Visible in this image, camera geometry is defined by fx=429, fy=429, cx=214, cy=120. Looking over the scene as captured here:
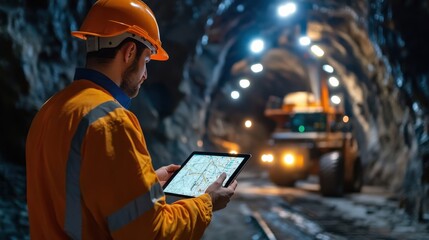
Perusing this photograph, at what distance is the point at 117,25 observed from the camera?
71.8 inches

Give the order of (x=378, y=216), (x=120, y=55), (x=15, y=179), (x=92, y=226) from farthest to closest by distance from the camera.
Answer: (x=378, y=216) → (x=15, y=179) → (x=120, y=55) → (x=92, y=226)

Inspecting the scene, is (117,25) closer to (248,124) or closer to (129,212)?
(129,212)

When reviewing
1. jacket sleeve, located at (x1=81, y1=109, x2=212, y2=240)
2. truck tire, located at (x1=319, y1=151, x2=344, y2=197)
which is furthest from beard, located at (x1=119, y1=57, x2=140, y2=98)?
truck tire, located at (x1=319, y1=151, x2=344, y2=197)

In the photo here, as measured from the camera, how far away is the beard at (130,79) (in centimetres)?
180

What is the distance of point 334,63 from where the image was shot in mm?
19406

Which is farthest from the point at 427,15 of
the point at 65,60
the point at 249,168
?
the point at 249,168

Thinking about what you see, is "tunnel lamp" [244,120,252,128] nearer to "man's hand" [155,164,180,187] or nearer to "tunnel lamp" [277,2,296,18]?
"tunnel lamp" [277,2,296,18]

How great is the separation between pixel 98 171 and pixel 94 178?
1.1 inches

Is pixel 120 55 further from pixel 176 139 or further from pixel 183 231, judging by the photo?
pixel 176 139

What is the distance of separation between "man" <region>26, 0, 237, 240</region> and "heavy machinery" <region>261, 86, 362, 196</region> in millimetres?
10424

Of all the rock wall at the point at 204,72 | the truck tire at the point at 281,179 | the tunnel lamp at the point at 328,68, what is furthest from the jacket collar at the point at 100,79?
the tunnel lamp at the point at 328,68

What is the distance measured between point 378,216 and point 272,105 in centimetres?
856

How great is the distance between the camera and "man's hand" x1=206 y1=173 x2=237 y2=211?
72.1 inches

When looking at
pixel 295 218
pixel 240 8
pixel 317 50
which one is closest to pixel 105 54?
pixel 295 218
